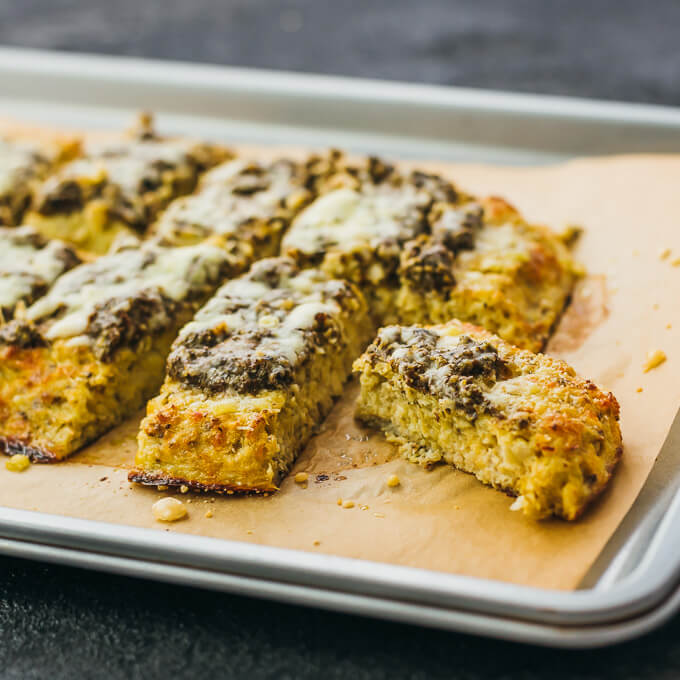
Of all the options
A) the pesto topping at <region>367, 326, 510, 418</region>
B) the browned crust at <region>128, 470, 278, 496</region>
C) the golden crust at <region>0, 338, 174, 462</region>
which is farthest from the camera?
the golden crust at <region>0, 338, 174, 462</region>

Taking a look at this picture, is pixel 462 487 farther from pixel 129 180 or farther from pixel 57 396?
pixel 129 180

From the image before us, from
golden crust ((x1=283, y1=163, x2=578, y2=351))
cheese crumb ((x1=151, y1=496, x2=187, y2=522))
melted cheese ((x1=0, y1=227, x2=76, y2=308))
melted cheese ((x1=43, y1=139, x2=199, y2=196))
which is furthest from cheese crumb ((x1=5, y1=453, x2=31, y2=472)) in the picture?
melted cheese ((x1=43, y1=139, x2=199, y2=196))

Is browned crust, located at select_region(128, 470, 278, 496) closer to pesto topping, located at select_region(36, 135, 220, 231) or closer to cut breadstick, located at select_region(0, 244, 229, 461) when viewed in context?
cut breadstick, located at select_region(0, 244, 229, 461)

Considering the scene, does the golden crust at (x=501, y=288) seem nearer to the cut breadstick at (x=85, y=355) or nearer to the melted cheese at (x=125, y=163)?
the cut breadstick at (x=85, y=355)

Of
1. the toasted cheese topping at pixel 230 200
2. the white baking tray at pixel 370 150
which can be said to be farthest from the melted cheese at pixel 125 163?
the white baking tray at pixel 370 150

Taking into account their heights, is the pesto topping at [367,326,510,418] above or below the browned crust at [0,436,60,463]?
above

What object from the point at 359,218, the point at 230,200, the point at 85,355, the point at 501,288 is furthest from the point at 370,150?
the point at 85,355
